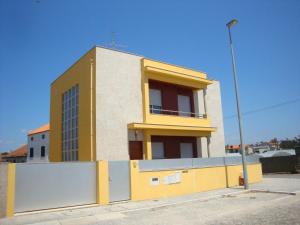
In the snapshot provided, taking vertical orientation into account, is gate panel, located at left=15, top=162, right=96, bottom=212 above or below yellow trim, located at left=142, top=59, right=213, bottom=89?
below

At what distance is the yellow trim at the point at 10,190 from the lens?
10344 millimetres

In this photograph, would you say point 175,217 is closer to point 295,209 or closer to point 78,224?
point 78,224

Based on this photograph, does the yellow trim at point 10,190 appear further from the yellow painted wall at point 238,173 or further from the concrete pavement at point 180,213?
the yellow painted wall at point 238,173

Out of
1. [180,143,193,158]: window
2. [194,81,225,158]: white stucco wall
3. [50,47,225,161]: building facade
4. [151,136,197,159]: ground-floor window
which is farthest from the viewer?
[194,81,225,158]: white stucco wall

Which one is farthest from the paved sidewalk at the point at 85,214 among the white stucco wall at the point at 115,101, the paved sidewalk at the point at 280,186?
the paved sidewalk at the point at 280,186

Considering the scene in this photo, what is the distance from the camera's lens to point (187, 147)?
70.9 feet

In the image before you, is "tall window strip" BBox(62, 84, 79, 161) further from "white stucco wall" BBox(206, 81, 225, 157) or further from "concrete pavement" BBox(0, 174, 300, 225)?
"white stucco wall" BBox(206, 81, 225, 157)

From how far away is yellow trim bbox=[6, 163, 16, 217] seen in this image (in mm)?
10344

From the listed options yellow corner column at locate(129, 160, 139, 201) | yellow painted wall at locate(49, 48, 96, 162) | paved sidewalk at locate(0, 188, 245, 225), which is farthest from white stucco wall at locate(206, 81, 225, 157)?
yellow painted wall at locate(49, 48, 96, 162)

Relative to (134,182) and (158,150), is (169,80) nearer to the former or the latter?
(158,150)

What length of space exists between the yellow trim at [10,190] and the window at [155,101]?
11.0 meters

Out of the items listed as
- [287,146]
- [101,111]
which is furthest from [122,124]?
[287,146]

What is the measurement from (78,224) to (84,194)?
3.21 meters

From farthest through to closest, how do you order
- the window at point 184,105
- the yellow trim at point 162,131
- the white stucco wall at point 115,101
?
the window at point 184,105 < the yellow trim at point 162,131 < the white stucco wall at point 115,101
